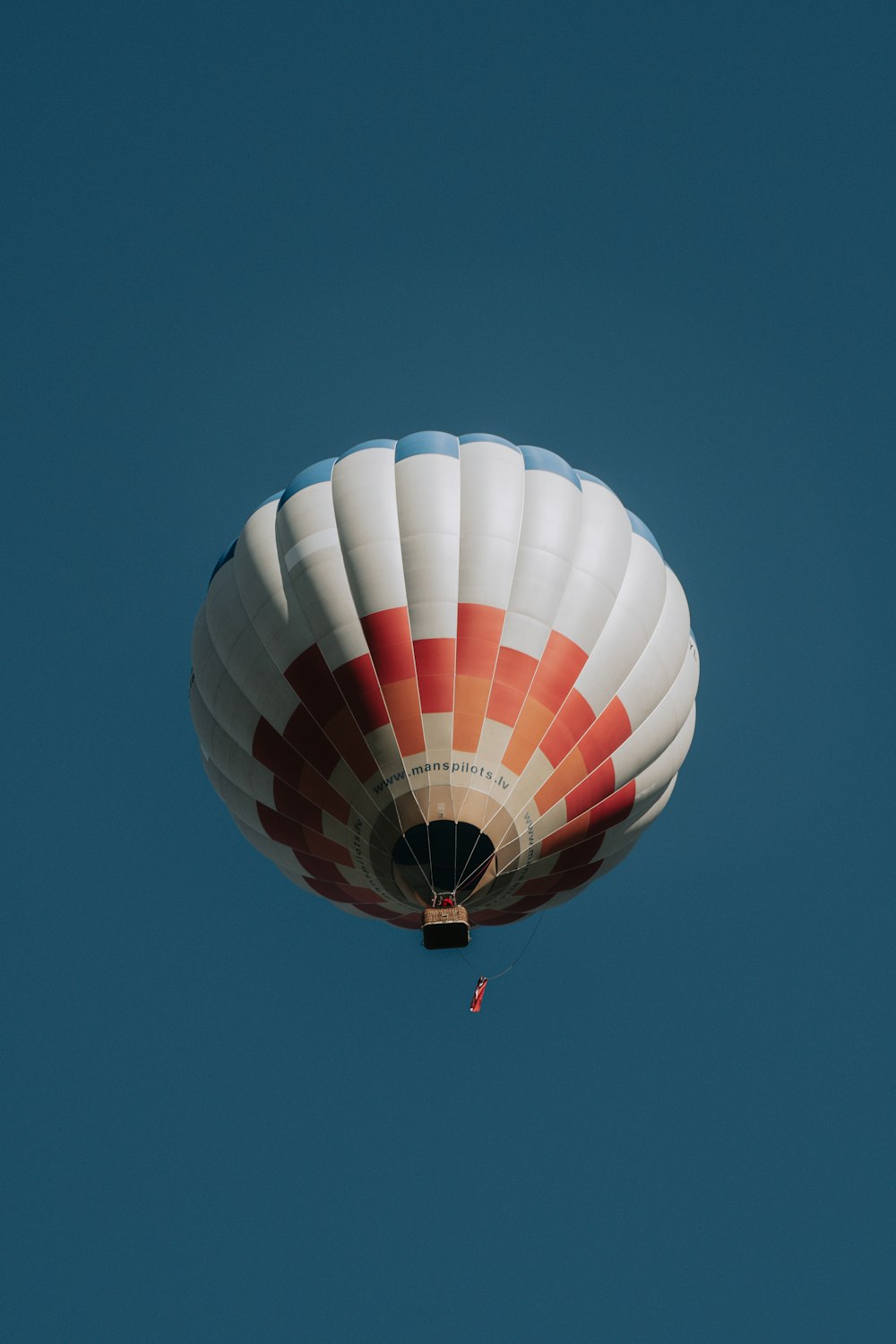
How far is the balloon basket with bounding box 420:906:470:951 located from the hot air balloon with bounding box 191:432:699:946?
2 centimetres

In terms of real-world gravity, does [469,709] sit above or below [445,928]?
above

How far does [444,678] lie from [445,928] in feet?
7.56

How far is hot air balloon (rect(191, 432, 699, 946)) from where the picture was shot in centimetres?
1750

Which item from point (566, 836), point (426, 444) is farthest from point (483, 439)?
point (566, 836)

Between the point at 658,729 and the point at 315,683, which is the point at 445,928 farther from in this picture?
the point at 658,729

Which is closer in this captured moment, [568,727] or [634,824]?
[568,727]

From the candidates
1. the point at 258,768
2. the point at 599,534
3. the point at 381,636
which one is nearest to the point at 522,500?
the point at 599,534

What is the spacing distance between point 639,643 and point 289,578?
139 inches

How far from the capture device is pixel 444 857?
683 inches

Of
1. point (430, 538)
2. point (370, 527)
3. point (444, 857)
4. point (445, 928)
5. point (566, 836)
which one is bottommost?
point (445, 928)

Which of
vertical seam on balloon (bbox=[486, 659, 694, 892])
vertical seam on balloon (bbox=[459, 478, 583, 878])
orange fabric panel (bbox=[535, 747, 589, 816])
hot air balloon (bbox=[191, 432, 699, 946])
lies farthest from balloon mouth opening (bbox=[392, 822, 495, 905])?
orange fabric panel (bbox=[535, 747, 589, 816])

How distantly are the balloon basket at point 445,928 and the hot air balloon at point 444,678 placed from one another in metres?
0.02

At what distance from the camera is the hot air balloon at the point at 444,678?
17500mm

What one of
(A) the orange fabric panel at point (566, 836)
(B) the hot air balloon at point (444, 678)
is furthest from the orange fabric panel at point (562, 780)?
(A) the orange fabric panel at point (566, 836)
